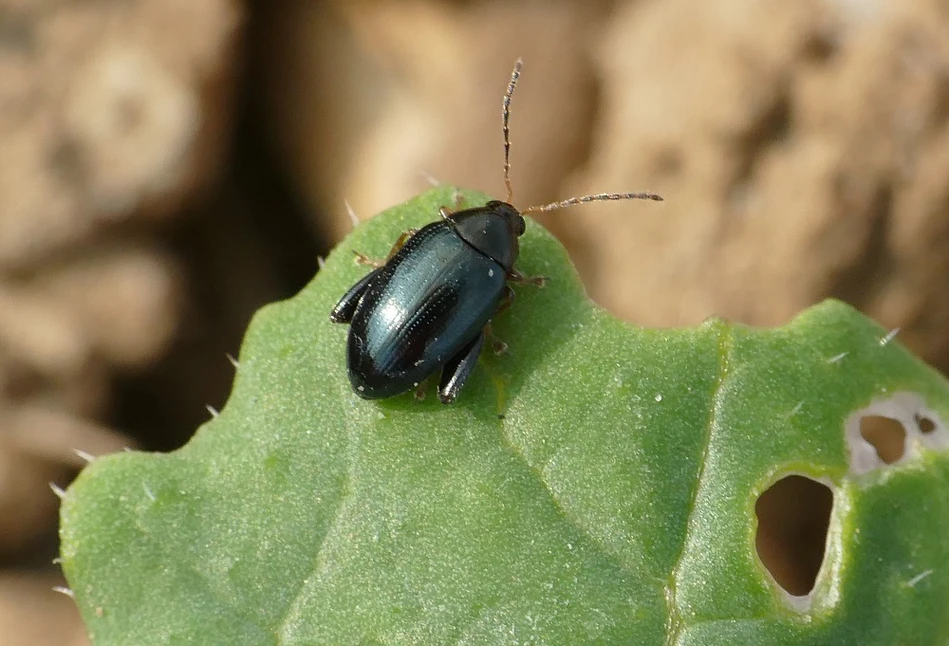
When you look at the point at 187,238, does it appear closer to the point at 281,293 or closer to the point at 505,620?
the point at 281,293

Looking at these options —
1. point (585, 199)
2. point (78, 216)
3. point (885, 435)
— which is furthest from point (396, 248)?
point (78, 216)

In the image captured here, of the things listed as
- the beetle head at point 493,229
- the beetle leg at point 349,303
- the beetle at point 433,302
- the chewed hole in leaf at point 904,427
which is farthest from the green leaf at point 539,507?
the beetle head at point 493,229

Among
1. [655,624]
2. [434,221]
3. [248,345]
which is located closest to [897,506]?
[655,624]

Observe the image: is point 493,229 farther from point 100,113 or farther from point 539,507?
point 100,113

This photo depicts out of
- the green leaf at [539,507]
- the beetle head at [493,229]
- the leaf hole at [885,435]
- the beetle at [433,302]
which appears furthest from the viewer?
the leaf hole at [885,435]

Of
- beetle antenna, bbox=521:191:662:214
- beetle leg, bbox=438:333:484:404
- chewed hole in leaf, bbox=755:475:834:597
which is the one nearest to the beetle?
beetle leg, bbox=438:333:484:404

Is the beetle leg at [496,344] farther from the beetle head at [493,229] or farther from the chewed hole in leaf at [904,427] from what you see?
the chewed hole in leaf at [904,427]
